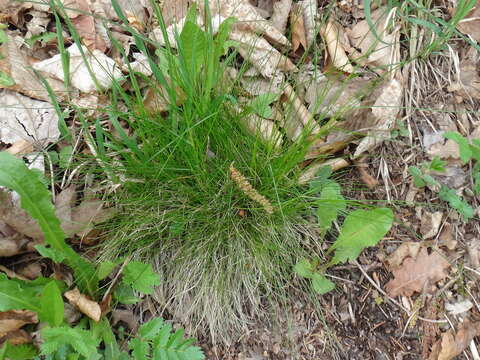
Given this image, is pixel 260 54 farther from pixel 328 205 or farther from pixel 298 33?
pixel 328 205

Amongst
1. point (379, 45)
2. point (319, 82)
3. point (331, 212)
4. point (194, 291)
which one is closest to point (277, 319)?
point (194, 291)

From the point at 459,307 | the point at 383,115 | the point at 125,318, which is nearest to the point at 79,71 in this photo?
the point at 125,318

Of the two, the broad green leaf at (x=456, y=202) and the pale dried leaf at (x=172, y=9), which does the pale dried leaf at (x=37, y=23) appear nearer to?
the pale dried leaf at (x=172, y=9)

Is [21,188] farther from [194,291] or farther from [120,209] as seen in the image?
[194,291]

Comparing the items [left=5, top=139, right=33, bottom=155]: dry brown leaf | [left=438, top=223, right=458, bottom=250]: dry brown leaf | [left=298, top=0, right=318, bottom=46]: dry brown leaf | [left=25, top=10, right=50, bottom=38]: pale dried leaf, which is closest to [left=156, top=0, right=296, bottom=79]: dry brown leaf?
[left=298, top=0, right=318, bottom=46]: dry brown leaf

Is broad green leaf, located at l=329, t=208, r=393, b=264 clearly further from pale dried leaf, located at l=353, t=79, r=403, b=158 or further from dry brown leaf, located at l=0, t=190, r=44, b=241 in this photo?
dry brown leaf, located at l=0, t=190, r=44, b=241

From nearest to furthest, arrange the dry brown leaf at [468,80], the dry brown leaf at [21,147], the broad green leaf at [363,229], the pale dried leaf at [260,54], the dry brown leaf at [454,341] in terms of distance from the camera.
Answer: the broad green leaf at [363,229] < the dry brown leaf at [454,341] < the dry brown leaf at [21,147] < the pale dried leaf at [260,54] < the dry brown leaf at [468,80]

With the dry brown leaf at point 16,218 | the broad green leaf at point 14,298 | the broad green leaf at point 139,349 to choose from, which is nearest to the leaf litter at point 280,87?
the dry brown leaf at point 16,218
